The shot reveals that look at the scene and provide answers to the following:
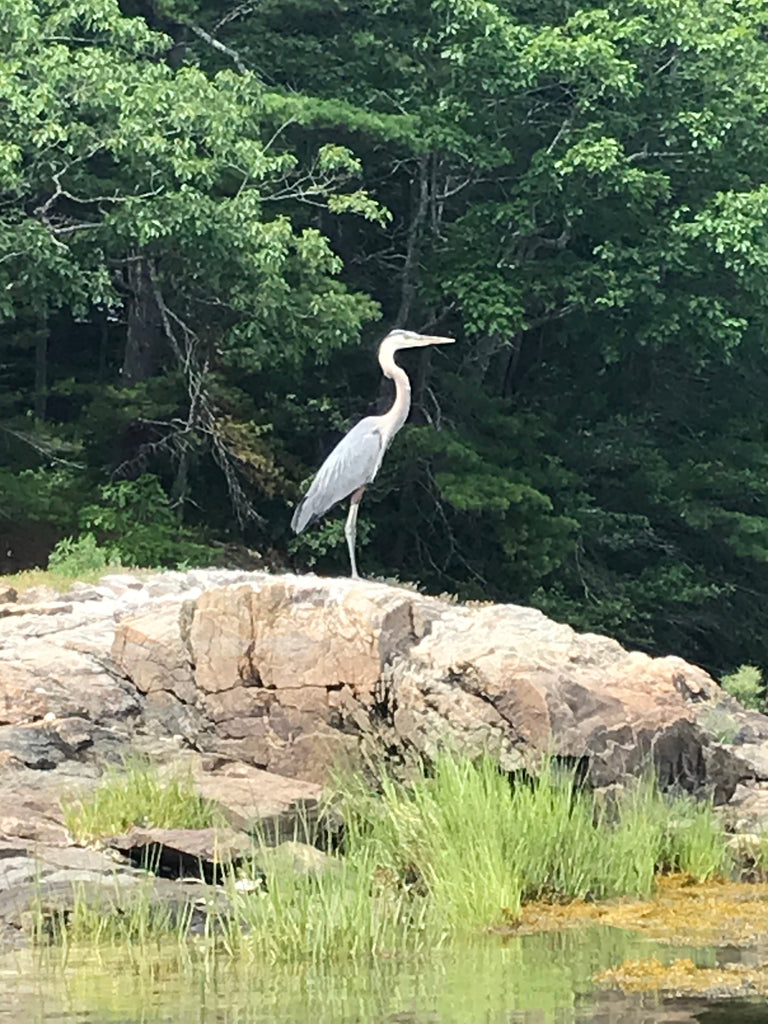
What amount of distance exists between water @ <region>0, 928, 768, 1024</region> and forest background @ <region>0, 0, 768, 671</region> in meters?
9.94

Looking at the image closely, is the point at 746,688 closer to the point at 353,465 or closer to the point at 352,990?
the point at 353,465

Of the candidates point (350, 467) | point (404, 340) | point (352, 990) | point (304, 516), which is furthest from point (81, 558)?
point (352, 990)

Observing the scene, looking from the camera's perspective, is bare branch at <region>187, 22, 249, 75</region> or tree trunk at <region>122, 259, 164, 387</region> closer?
bare branch at <region>187, 22, 249, 75</region>

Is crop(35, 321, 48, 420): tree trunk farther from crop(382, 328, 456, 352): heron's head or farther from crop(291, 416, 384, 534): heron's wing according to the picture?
crop(291, 416, 384, 534): heron's wing

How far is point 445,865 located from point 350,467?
6.62 metres

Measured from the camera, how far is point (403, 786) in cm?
897

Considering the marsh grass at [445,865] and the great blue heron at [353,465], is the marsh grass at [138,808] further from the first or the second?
the great blue heron at [353,465]

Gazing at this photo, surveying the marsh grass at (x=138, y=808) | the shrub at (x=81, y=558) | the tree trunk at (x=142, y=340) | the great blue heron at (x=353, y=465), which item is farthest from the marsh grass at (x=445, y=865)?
the tree trunk at (x=142, y=340)

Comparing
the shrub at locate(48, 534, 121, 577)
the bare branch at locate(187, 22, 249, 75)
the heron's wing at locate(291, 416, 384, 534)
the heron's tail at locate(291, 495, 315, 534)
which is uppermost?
the bare branch at locate(187, 22, 249, 75)

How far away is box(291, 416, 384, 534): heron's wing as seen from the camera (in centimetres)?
1382

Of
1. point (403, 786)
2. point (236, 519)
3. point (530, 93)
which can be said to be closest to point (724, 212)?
point (530, 93)

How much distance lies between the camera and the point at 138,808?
848 centimetres

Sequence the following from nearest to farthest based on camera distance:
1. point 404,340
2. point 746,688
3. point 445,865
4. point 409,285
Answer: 1. point 445,865
2. point 404,340
3. point 746,688
4. point 409,285

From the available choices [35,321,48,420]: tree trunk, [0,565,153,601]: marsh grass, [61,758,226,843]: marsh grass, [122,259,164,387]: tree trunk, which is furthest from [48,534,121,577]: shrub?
[61,758,226,843]: marsh grass
